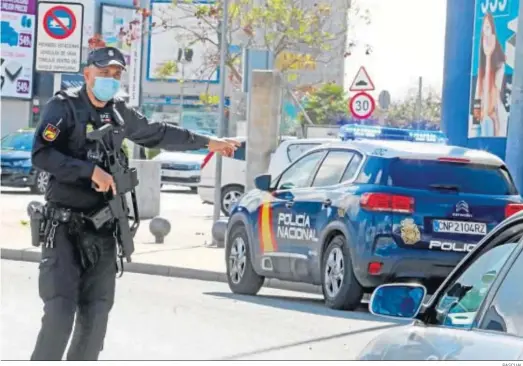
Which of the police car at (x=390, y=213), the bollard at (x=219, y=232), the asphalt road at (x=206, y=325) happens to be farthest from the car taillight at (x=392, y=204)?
the bollard at (x=219, y=232)

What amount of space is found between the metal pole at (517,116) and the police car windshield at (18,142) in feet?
68.7

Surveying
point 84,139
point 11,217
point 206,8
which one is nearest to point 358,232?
point 84,139

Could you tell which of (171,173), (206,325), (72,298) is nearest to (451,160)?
(206,325)

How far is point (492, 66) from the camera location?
2191 cm

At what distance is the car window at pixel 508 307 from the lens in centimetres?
414

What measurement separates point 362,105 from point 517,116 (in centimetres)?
955

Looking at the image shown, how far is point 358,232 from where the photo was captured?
12.1 meters

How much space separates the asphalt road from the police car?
1.48ft

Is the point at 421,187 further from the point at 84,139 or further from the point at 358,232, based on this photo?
the point at 84,139

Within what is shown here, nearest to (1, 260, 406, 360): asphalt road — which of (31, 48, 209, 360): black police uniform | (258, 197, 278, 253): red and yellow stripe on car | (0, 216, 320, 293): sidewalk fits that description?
(258, 197, 278, 253): red and yellow stripe on car

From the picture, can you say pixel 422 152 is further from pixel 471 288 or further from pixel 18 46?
pixel 18 46

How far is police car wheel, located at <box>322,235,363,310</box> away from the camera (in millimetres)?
12312

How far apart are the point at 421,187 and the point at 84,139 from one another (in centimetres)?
593

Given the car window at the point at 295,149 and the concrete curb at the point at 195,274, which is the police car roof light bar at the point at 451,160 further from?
the car window at the point at 295,149
